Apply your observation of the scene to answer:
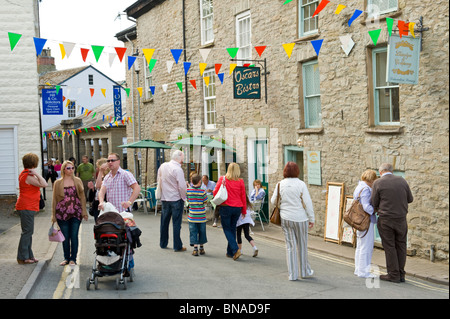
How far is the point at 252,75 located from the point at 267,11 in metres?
1.92

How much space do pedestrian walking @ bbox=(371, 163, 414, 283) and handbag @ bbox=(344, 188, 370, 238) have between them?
0.71 ft

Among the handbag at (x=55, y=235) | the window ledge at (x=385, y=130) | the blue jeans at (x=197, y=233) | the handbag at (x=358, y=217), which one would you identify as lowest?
the blue jeans at (x=197, y=233)

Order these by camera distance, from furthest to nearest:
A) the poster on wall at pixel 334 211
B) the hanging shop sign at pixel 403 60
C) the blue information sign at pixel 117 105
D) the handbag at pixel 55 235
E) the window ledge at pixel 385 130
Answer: the blue information sign at pixel 117 105 < the poster on wall at pixel 334 211 < the window ledge at pixel 385 130 < the hanging shop sign at pixel 403 60 < the handbag at pixel 55 235

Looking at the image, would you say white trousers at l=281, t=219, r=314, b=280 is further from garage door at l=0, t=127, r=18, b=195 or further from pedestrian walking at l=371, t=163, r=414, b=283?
garage door at l=0, t=127, r=18, b=195

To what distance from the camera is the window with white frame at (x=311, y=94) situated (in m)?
13.4

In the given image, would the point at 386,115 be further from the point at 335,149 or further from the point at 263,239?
the point at 263,239

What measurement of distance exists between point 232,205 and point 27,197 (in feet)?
11.7

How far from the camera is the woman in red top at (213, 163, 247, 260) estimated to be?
9.56 m

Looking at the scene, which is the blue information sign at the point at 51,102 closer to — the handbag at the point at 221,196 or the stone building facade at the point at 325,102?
the stone building facade at the point at 325,102

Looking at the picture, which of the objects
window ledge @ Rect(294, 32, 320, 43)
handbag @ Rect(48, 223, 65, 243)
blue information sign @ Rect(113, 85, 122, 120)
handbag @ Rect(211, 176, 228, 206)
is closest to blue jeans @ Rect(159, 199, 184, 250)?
handbag @ Rect(211, 176, 228, 206)

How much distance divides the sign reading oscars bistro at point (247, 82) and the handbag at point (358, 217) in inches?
279

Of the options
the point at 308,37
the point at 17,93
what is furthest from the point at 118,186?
the point at 17,93

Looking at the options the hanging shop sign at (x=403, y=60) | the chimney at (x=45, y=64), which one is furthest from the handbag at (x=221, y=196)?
the chimney at (x=45, y=64)

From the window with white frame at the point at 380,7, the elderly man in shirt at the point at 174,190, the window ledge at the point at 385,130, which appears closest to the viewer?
the elderly man in shirt at the point at 174,190
